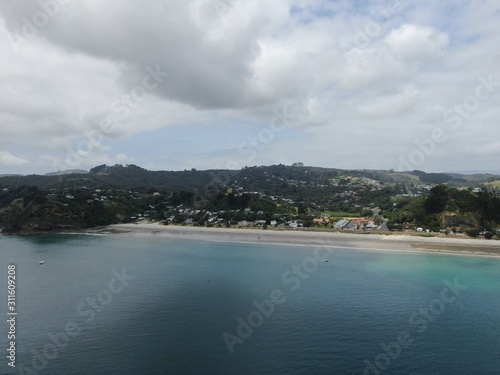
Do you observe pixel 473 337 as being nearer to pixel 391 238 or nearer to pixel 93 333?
pixel 93 333

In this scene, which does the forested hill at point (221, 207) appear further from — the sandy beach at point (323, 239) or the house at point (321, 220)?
the sandy beach at point (323, 239)

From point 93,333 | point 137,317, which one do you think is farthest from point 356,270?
Result: point 93,333

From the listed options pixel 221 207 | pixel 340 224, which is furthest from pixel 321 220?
pixel 221 207

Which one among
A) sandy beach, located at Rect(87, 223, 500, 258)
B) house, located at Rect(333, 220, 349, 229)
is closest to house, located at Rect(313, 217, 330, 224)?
house, located at Rect(333, 220, 349, 229)

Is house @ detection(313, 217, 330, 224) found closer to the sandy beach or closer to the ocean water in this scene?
the sandy beach

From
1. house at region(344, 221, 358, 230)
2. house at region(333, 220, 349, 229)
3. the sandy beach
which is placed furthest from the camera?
house at region(333, 220, 349, 229)

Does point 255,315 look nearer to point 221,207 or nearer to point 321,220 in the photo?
point 321,220
